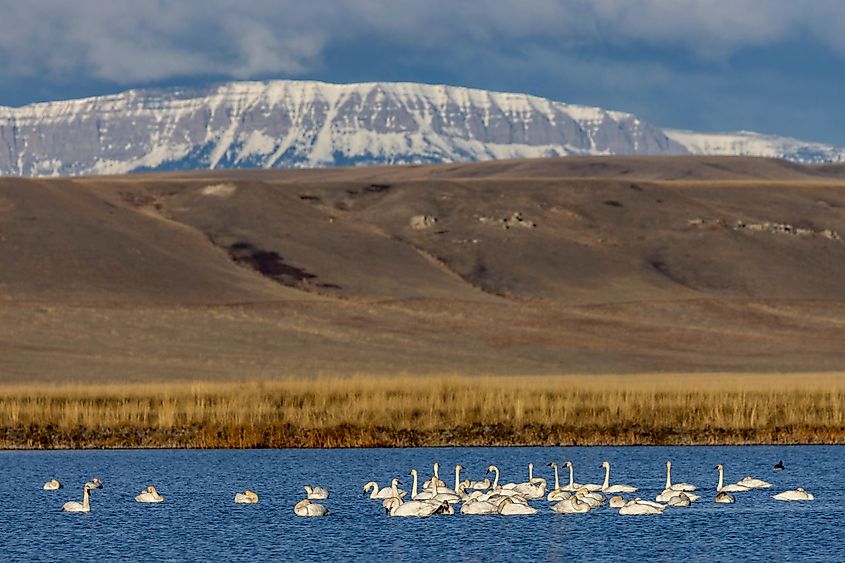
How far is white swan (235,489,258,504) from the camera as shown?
3850 centimetres

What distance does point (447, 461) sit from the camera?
4803cm

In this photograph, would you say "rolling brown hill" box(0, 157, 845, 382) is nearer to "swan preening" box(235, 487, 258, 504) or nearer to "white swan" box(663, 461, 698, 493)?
"swan preening" box(235, 487, 258, 504)

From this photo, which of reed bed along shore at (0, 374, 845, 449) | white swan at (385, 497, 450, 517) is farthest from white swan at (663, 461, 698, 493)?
reed bed along shore at (0, 374, 845, 449)

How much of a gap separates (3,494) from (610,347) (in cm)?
5404

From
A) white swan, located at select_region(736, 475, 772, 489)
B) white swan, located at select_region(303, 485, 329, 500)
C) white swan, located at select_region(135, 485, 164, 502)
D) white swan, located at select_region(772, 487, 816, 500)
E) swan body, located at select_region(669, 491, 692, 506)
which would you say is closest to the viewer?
swan body, located at select_region(669, 491, 692, 506)

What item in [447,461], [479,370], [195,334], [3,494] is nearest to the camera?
[3,494]

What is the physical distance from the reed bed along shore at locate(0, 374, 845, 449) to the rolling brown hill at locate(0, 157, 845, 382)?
24785 mm

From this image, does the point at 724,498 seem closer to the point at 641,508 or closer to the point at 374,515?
the point at 641,508

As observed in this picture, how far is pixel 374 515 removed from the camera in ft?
123

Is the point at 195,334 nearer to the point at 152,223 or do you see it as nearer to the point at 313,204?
the point at 152,223

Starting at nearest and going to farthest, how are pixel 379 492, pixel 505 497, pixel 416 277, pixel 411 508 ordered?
pixel 411 508 → pixel 505 497 → pixel 379 492 → pixel 416 277

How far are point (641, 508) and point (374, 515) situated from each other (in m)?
5.24

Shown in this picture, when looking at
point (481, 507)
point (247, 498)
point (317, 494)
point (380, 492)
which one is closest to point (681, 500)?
point (481, 507)

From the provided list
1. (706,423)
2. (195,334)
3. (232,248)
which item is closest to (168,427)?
(706,423)
